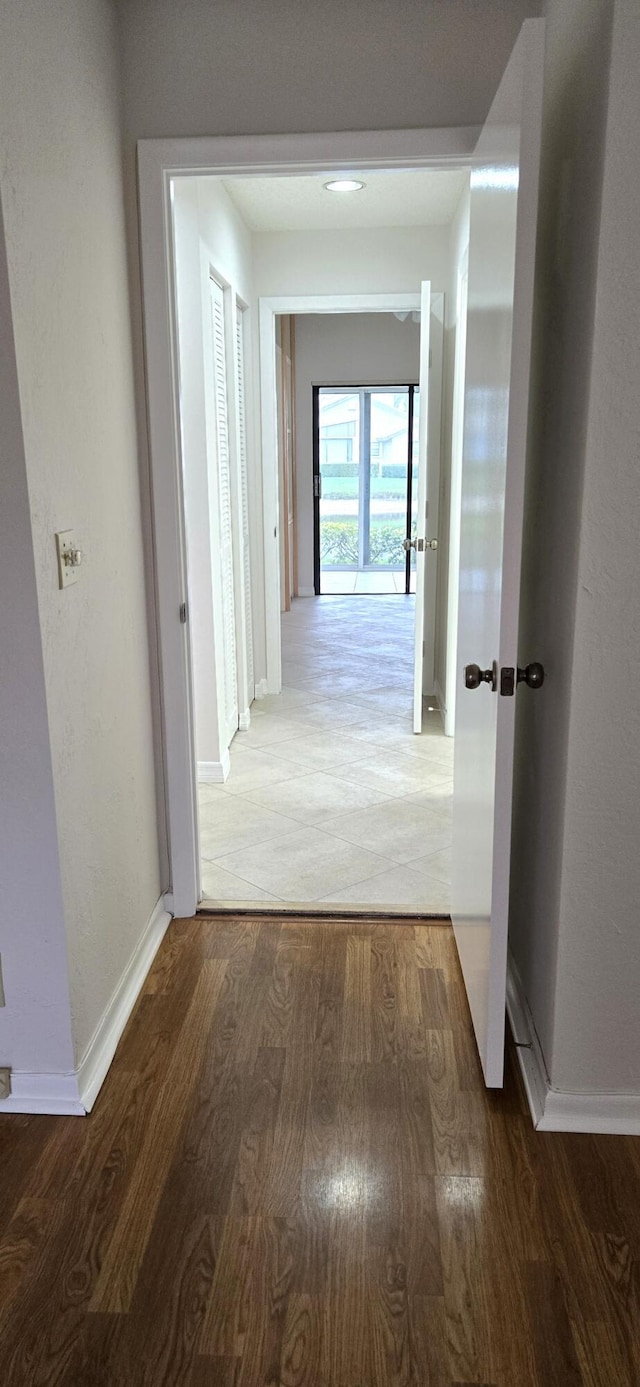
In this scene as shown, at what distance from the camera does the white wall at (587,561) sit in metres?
1.54

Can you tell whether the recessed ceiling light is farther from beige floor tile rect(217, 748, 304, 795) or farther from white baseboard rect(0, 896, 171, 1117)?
white baseboard rect(0, 896, 171, 1117)

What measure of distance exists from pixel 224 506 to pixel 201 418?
647mm

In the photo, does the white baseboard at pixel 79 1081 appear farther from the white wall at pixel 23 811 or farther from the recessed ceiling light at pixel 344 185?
the recessed ceiling light at pixel 344 185

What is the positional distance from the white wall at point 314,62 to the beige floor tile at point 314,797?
7.44ft

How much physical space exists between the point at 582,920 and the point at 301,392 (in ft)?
25.0

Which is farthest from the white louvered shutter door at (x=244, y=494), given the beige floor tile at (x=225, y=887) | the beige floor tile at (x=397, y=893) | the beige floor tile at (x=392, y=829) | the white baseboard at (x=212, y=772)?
the beige floor tile at (x=397, y=893)

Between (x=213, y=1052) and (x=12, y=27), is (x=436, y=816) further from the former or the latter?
(x=12, y=27)

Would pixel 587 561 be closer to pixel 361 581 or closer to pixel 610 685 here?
pixel 610 685

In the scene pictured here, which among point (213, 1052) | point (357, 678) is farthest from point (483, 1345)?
point (357, 678)

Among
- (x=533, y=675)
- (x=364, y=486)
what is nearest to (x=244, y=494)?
(x=533, y=675)

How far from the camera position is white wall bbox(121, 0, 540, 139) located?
219 cm

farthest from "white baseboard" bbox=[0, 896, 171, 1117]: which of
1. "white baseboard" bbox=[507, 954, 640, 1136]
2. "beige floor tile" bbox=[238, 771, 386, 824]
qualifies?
"beige floor tile" bbox=[238, 771, 386, 824]

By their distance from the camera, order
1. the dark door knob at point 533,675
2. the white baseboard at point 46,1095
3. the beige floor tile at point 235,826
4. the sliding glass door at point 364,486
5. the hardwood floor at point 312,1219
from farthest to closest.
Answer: the sliding glass door at point 364,486, the beige floor tile at point 235,826, the white baseboard at point 46,1095, the dark door knob at point 533,675, the hardwood floor at point 312,1219

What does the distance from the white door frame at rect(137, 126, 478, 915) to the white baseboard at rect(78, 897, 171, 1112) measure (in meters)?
0.17
